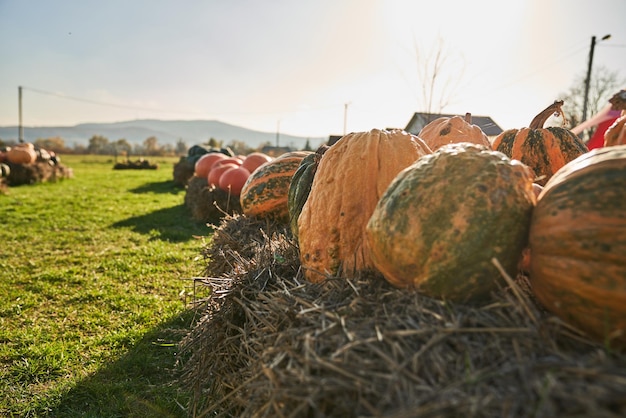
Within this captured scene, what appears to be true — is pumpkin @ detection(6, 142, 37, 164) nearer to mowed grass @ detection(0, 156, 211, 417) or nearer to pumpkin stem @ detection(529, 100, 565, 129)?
mowed grass @ detection(0, 156, 211, 417)

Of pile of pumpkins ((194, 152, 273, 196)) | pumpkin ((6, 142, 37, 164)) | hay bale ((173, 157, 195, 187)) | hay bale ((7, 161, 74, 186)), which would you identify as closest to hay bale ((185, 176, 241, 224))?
pile of pumpkins ((194, 152, 273, 196))

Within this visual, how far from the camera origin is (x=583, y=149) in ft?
9.52

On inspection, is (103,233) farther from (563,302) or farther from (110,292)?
(563,302)

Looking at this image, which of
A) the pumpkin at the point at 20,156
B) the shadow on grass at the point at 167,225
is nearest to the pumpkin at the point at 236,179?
the shadow on grass at the point at 167,225

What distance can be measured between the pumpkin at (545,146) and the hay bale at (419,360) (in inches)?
68.1

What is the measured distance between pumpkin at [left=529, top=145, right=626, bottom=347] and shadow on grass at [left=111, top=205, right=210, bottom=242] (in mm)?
6698

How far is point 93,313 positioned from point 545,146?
4.34 m

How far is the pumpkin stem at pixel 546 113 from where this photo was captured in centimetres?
283

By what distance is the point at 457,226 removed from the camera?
1.42 meters

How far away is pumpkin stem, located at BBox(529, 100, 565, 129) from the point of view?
111 inches

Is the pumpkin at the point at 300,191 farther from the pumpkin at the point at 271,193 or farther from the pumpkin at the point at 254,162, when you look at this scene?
the pumpkin at the point at 254,162

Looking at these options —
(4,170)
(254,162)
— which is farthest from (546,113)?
(4,170)

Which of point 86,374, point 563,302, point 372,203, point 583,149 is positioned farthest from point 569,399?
point 86,374

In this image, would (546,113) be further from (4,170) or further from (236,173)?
(4,170)
